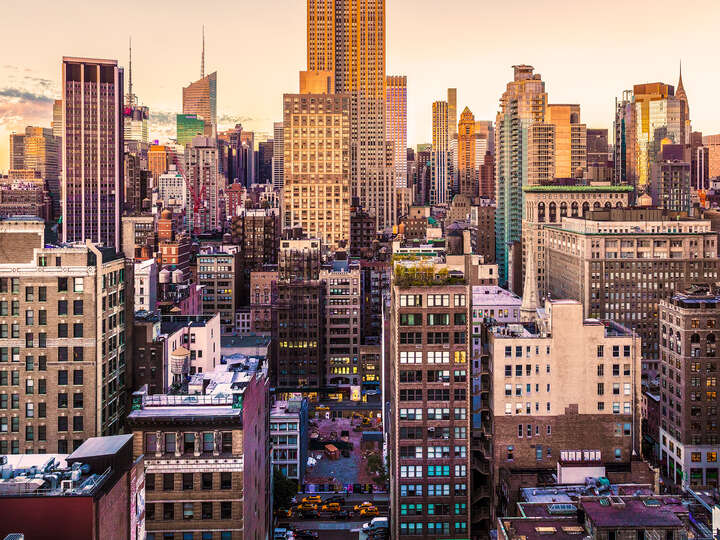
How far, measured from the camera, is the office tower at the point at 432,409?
100438 mm

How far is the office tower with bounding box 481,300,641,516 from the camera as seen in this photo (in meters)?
106

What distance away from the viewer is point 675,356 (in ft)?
449

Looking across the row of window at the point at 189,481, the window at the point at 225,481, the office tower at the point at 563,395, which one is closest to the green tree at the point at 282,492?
the office tower at the point at 563,395

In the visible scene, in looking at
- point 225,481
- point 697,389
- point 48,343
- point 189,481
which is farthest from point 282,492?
point 697,389

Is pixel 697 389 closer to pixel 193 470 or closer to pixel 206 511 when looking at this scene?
pixel 206 511

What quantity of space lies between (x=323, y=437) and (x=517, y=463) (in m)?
72.5

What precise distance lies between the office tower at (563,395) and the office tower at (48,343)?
164ft

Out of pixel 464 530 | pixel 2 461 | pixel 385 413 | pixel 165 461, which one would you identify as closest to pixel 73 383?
pixel 165 461

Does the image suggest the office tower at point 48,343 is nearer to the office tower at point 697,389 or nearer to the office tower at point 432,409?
the office tower at point 432,409

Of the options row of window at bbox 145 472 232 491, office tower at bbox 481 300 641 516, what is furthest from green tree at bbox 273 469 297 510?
row of window at bbox 145 472 232 491

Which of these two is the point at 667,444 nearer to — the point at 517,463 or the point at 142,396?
the point at 517,463

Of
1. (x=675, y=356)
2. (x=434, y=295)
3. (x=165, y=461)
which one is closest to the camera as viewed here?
(x=165, y=461)

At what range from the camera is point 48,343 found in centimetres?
8162

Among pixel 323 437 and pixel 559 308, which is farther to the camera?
pixel 323 437
